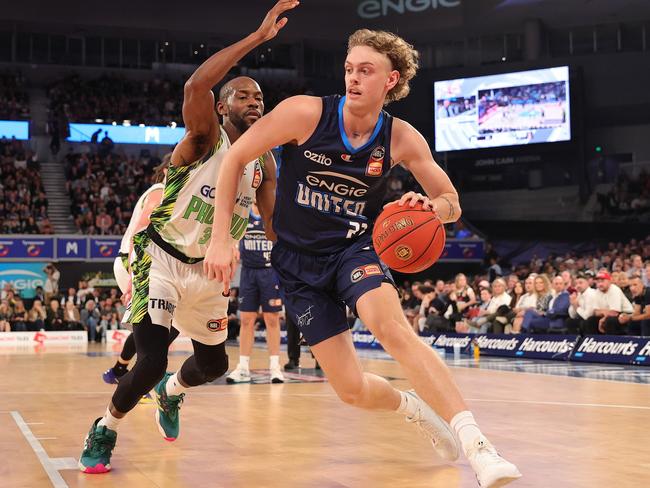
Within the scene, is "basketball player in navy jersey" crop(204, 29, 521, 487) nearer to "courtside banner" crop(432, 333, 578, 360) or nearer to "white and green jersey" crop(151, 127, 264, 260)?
"white and green jersey" crop(151, 127, 264, 260)

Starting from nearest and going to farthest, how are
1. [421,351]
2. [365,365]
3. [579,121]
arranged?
[421,351], [365,365], [579,121]

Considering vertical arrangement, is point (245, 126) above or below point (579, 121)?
below

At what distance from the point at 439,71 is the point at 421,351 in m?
29.9

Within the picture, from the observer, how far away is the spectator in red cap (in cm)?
1323

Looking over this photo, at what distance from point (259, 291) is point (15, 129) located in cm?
2498

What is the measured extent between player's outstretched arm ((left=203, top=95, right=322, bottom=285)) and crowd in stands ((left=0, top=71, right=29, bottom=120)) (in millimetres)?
30431

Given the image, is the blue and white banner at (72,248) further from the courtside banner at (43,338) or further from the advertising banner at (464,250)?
the advertising banner at (464,250)

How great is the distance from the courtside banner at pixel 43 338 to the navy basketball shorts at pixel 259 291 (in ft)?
37.5

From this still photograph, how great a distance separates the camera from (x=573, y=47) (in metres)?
31.5

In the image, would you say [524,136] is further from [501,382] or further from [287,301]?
[287,301]

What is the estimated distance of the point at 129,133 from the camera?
111ft

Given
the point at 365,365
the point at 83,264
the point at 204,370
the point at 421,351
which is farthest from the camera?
the point at 83,264

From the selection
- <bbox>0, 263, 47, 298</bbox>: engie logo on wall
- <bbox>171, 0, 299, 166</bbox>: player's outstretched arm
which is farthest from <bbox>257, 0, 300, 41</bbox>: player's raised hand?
<bbox>0, 263, 47, 298</bbox>: engie logo on wall

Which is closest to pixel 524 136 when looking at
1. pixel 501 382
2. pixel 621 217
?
pixel 621 217
